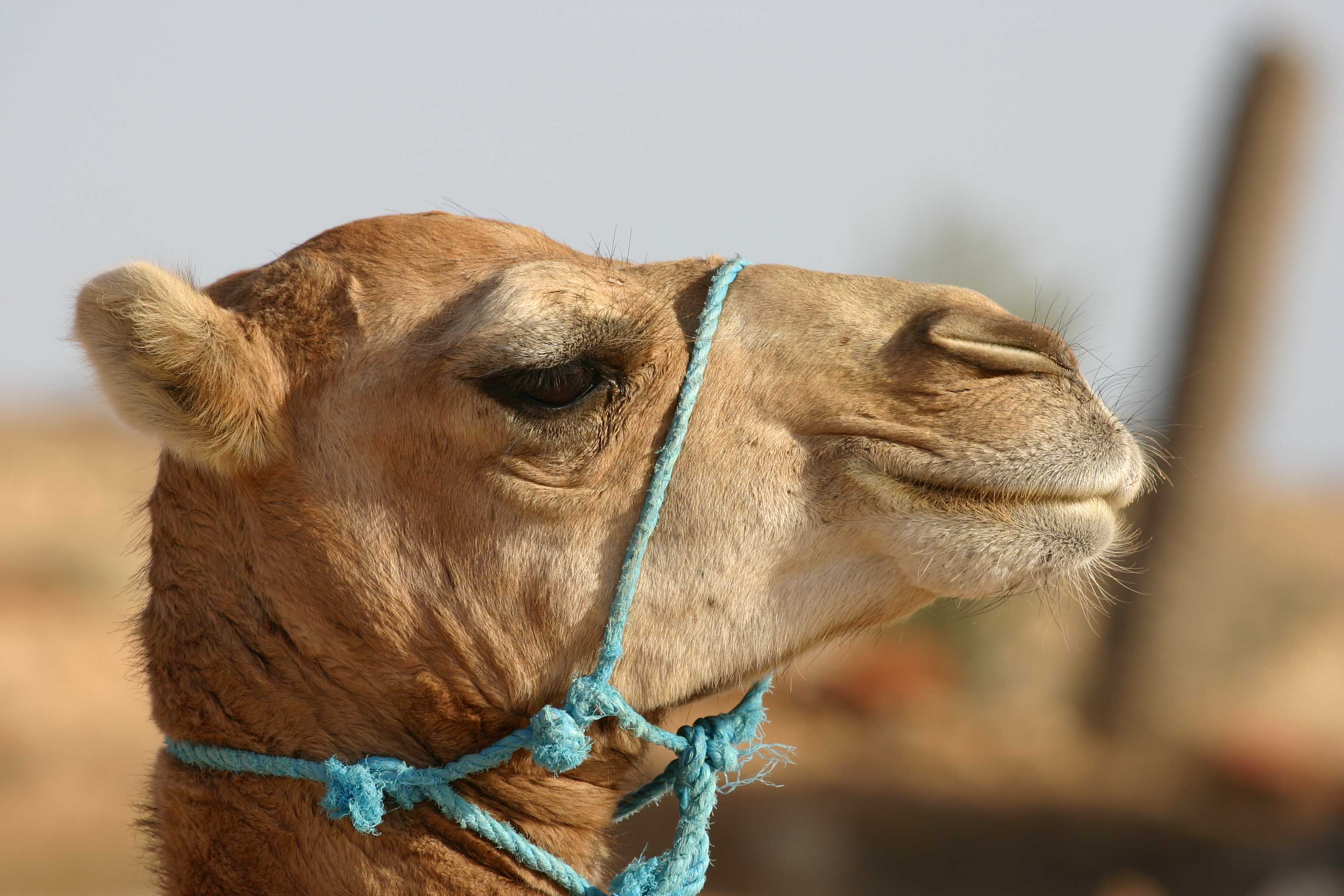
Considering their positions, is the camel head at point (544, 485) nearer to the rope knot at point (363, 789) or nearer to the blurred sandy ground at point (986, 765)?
the rope knot at point (363, 789)

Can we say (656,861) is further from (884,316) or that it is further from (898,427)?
(884,316)

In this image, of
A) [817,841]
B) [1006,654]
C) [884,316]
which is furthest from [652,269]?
[1006,654]

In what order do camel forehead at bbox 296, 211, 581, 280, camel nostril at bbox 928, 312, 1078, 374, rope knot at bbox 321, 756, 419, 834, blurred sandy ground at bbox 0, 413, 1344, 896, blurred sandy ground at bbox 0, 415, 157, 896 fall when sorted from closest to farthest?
rope knot at bbox 321, 756, 419, 834 < camel nostril at bbox 928, 312, 1078, 374 < camel forehead at bbox 296, 211, 581, 280 < blurred sandy ground at bbox 0, 413, 1344, 896 < blurred sandy ground at bbox 0, 415, 157, 896

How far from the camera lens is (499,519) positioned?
2523 mm

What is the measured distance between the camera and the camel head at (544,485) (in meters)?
2.49

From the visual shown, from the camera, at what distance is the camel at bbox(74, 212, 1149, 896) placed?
2479mm

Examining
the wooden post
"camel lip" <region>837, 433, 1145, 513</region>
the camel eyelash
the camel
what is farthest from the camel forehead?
the wooden post

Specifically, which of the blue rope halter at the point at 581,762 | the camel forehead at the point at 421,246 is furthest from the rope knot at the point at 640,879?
the camel forehead at the point at 421,246

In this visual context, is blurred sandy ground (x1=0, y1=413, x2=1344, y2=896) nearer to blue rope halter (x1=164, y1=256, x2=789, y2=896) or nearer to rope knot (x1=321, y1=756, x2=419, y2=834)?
blue rope halter (x1=164, y1=256, x2=789, y2=896)

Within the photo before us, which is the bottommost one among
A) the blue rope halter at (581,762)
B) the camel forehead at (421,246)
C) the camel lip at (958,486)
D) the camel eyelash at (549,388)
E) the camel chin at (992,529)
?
the blue rope halter at (581,762)

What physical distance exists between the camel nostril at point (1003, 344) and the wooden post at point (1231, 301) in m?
7.17

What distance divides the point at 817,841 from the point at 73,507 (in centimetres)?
1696

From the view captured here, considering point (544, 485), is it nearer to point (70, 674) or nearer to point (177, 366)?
point (177, 366)

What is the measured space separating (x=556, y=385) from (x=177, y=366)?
75cm
